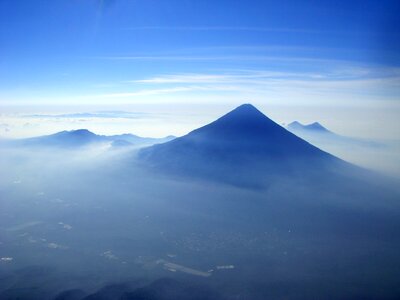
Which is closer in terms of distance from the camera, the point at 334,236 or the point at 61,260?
the point at 61,260

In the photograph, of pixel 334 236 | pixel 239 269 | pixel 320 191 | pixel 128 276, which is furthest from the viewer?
pixel 320 191

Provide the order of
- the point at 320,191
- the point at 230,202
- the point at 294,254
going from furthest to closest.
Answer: the point at 320,191 < the point at 230,202 < the point at 294,254

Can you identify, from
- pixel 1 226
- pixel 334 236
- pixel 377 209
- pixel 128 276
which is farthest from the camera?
pixel 377 209

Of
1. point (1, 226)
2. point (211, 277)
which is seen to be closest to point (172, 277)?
point (211, 277)

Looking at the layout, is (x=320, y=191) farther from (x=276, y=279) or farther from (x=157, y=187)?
(x=276, y=279)

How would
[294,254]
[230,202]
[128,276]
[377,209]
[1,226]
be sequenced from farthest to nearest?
1. [230,202]
2. [377,209]
3. [1,226]
4. [294,254]
5. [128,276]

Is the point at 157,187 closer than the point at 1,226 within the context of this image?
No

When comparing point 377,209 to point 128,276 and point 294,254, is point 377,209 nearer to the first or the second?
point 294,254

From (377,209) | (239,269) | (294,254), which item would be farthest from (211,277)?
(377,209)
